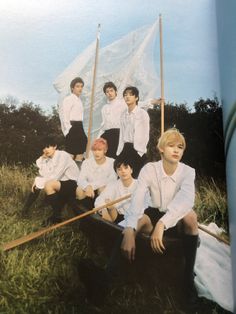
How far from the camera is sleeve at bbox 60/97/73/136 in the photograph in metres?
3.24

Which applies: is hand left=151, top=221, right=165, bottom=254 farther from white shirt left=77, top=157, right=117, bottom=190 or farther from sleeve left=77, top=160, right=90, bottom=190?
sleeve left=77, top=160, right=90, bottom=190

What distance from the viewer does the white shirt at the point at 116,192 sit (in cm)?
298

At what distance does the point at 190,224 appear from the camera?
291cm

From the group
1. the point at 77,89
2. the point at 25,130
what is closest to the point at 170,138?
the point at 77,89

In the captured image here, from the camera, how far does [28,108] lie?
10.8ft

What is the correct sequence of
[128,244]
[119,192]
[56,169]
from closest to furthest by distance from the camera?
1. [128,244]
2. [119,192]
3. [56,169]

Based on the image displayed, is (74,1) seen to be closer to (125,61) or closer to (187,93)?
(125,61)

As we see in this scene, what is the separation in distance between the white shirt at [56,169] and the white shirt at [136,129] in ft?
1.09

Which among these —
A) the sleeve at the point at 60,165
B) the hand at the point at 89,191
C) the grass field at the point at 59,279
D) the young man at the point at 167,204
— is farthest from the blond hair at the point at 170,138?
the sleeve at the point at 60,165

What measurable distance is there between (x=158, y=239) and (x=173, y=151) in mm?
610

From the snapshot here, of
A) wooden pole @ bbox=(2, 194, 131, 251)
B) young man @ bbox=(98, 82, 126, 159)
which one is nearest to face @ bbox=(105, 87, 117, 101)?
young man @ bbox=(98, 82, 126, 159)

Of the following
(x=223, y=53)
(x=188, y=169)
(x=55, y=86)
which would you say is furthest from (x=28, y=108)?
(x=223, y=53)

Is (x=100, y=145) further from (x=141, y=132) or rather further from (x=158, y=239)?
(x=158, y=239)

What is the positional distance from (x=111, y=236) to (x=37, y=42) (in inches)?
61.0
